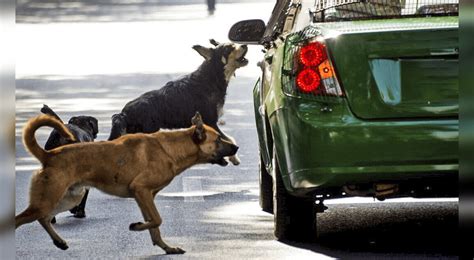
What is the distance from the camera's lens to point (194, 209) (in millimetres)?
9508

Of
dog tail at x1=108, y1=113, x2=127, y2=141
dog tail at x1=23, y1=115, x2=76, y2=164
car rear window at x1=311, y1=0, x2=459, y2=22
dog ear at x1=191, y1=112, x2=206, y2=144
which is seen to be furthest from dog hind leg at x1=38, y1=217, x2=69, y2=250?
dog tail at x1=108, y1=113, x2=127, y2=141

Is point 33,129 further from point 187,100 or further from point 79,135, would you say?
point 187,100

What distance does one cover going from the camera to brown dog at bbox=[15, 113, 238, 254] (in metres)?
6.79

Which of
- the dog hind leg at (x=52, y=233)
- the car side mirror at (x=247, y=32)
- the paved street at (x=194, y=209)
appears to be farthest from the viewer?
the car side mirror at (x=247, y=32)

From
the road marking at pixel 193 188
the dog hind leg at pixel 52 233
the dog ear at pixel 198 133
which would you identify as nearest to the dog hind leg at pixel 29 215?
the dog hind leg at pixel 52 233

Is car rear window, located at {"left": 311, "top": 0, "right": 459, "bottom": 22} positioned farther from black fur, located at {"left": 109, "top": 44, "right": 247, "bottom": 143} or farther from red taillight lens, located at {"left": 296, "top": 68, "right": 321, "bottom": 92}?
black fur, located at {"left": 109, "top": 44, "right": 247, "bottom": 143}

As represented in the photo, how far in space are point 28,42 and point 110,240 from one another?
77.5ft

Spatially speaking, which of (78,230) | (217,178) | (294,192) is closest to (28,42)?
(217,178)

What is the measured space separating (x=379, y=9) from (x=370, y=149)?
92 centimetres

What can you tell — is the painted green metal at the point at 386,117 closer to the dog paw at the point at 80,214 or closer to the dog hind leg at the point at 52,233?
the dog hind leg at the point at 52,233

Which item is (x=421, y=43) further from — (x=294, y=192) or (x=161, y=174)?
(x=161, y=174)

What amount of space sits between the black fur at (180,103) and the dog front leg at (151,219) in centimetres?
426

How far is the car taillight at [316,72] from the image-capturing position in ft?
21.2

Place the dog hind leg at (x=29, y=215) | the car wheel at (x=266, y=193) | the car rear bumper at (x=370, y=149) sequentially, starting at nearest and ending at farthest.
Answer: the car rear bumper at (x=370, y=149) < the dog hind leg at (x=29, y=215) < the car wheel at (x=266, y=193)
